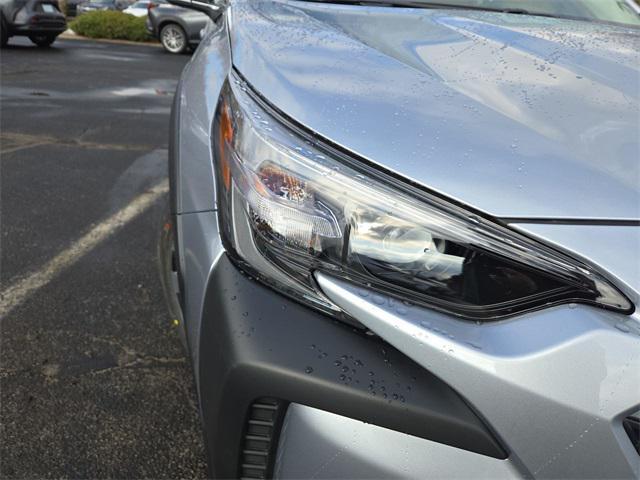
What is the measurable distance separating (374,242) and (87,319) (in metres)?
1.72

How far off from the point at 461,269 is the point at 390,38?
784mm

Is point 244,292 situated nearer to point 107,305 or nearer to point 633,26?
point 107,305

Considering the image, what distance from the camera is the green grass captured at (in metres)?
16.9

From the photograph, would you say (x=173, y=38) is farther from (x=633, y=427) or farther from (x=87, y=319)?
(x=633, y=427)

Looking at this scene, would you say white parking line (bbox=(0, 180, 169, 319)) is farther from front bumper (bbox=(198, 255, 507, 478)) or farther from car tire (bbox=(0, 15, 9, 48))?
car tire (bbox=(0, 15, 9, 48))

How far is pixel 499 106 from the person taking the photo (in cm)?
109

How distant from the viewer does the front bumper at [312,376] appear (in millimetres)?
866

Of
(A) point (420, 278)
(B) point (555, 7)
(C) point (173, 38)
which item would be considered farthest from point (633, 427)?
(C) point (173, 38)

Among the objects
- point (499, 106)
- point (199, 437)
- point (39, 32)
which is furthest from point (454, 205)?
point (39, 32)

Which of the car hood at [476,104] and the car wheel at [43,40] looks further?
the car wheel at [43,40]

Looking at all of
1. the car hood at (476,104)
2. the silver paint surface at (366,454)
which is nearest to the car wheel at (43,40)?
the car hood at (476,104)

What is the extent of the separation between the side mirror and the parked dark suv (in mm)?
10862

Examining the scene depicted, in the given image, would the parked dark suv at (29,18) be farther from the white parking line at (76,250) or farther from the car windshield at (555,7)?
the car windshield at (555,7)

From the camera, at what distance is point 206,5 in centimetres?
268
